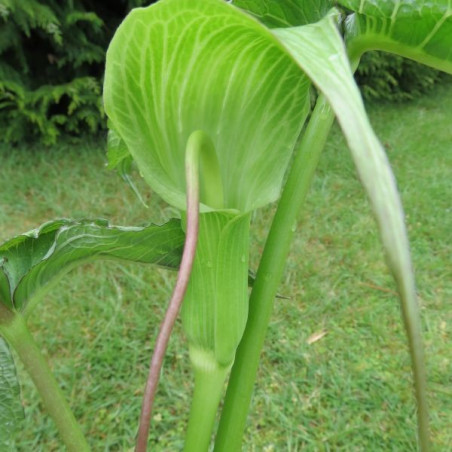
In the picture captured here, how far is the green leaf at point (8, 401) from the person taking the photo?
0.33 meters

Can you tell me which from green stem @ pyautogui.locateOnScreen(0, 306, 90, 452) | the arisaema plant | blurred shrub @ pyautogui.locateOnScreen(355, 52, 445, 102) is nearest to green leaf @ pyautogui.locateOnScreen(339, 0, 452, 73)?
the arisaema plant

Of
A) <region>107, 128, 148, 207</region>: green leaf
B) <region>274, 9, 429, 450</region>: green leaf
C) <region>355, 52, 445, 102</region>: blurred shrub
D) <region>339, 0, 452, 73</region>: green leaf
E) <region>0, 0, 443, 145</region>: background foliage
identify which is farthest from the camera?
<region>355, 52, 445, 102</region>: blurred shrub

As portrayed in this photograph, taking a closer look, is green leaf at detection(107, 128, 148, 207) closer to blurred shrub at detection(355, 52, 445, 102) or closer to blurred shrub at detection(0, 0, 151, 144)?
blurred shrub at detection(0, 0, 151, 144)

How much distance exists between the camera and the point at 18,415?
335 millimetres

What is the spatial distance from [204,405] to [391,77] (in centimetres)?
249

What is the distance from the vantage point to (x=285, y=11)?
0.97 feet

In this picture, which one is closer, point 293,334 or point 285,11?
point 285,11

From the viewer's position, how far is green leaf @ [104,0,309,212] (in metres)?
0.24

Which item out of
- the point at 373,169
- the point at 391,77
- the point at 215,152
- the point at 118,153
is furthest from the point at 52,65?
the point at 373,169

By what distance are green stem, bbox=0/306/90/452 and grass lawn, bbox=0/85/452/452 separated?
24.8 inches

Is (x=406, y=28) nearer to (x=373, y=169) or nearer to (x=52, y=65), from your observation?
(x=373, y=169)

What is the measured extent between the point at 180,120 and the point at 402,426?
0.85m

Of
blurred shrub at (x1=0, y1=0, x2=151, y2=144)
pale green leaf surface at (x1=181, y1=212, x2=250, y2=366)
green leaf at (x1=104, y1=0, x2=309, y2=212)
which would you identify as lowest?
blurred shrub at (x1=0, y1=0, x2=151, y2=144)

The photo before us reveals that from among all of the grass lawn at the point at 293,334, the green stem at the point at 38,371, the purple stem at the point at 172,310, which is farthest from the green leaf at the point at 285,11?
the grass lawn at the point at 293,334
